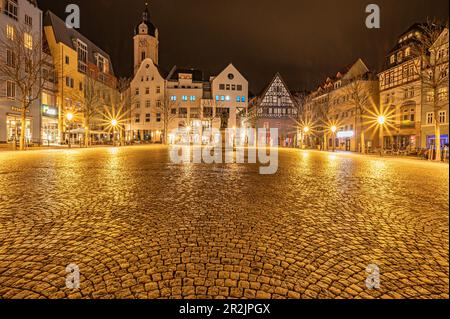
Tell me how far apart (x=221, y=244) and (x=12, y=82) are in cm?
4213

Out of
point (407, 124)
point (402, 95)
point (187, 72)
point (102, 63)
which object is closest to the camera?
point (407, 124)

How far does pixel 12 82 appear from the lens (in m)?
35.4

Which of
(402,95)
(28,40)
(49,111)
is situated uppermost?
(28,40)

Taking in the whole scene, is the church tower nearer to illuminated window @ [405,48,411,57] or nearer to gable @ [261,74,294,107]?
gable @ [261,74,294,107]

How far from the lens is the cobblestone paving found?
2.96 meters

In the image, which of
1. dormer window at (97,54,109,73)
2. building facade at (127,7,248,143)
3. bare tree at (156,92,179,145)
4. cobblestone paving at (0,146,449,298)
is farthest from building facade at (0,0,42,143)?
cobblestone paving at (0,146,449,298)

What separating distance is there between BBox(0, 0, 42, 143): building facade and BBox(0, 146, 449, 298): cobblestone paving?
33672mm

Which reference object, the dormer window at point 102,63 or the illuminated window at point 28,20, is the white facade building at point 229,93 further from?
the illuminated window at point 28,20

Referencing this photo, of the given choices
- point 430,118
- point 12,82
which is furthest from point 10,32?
point 430,118

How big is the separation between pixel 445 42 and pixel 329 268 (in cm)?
3756

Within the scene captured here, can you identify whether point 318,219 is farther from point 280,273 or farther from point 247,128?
point 247,128

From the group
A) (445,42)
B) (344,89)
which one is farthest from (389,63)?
(445,42)

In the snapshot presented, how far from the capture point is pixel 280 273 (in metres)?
3.25

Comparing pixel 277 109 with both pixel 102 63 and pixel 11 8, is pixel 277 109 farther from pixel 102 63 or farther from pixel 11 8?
pixel 11 8
